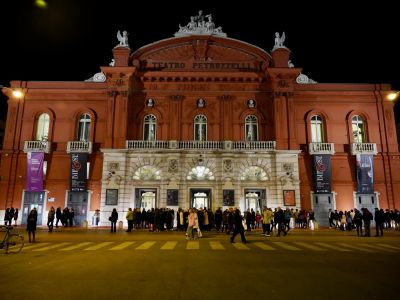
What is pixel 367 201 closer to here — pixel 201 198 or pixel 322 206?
pixel 322 206

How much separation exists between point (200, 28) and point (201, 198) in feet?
53.1

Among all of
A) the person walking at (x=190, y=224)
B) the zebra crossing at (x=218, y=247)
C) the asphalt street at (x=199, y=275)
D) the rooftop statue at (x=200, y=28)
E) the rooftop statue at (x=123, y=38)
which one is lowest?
the asphalt street at (x=199, y=275)

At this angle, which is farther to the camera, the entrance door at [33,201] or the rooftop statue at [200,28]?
the rooftop statue at [200,28]

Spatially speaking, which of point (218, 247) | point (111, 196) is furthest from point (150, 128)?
point (218, 247)

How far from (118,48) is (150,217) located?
16.3 m

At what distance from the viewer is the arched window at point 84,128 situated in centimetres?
3033

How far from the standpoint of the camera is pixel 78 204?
93.2ft

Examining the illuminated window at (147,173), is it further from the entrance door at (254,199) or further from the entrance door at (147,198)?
the entrance door at (254,199)

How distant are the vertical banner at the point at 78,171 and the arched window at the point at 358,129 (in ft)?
79.0

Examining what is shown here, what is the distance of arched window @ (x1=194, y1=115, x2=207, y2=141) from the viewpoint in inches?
1186

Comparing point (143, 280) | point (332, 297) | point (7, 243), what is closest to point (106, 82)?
point (7, 243)

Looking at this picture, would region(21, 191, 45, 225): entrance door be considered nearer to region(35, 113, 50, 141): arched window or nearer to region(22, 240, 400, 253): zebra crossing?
region(35, 113, 50, 141): arched window

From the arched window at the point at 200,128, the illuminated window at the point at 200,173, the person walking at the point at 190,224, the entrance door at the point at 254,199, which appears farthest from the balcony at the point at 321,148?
the person walking at the point at 190,224

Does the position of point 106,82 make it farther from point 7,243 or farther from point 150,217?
point 7,243
